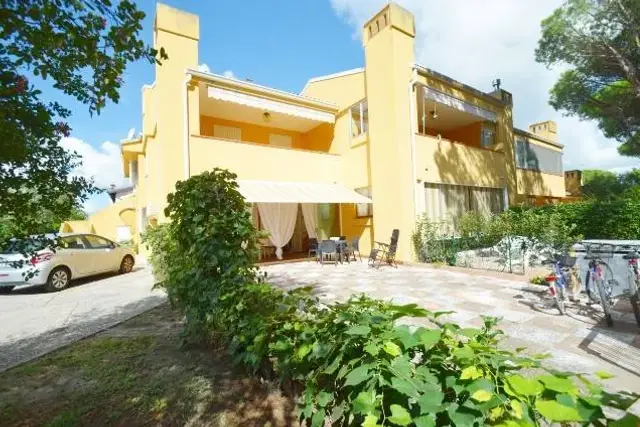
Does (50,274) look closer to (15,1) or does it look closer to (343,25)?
(15,1)

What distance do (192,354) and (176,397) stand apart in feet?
3.74

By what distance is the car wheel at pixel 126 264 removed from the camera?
1373 centimetres

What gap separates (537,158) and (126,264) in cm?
2613

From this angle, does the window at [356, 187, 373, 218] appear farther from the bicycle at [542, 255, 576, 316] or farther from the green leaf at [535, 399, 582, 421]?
the green leaf at [535, 399, 582, 421]

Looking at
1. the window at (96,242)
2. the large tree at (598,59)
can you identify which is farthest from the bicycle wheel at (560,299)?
the window at (96,242)

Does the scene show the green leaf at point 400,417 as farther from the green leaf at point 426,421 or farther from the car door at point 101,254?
the car door at point 101,254

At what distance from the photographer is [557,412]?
110cm

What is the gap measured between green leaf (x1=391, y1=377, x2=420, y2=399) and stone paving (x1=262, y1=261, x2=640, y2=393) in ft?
10.1

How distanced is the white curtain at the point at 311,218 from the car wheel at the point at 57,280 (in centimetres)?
973

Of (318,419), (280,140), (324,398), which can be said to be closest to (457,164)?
(280,140)

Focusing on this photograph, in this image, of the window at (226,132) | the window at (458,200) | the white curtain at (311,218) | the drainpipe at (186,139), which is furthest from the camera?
the window at (226,132)

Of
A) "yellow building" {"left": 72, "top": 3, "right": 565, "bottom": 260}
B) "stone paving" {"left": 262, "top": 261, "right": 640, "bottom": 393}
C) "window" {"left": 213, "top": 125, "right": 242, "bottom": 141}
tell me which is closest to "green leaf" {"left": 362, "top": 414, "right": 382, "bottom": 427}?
"stone paving" {"left": 262, "top": 261, "right": 640, "bottom": 393}

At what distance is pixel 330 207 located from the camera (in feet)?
56.1

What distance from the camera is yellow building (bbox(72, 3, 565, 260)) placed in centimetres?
1341
